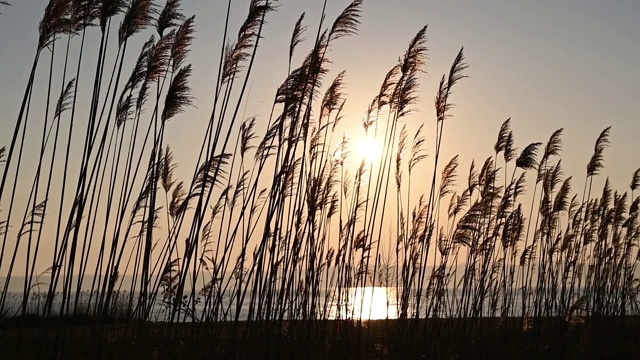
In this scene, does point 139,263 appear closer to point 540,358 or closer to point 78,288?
point 78,288

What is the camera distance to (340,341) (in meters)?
5.61

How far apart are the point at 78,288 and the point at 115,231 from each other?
17.6 inches

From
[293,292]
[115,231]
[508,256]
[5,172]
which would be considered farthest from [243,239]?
[508,256]

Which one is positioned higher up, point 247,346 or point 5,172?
point 5,172

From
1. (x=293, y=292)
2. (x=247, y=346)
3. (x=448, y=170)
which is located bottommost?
(x=247, y=346)

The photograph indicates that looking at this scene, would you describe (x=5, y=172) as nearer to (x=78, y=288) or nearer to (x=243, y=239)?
(x=78, y=288)

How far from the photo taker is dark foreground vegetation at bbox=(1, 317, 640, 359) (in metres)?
4.26

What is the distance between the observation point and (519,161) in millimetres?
7301

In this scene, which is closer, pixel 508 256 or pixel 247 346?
pixel 247 346

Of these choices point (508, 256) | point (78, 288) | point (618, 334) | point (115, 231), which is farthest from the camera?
point (618, 334)

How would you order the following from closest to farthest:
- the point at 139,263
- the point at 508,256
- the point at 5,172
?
the point at 5,172
the point at 139,263
the point at 508,256

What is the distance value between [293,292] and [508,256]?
373 centimetres

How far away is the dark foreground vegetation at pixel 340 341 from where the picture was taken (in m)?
4.26

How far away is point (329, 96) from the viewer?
584 centimetres
